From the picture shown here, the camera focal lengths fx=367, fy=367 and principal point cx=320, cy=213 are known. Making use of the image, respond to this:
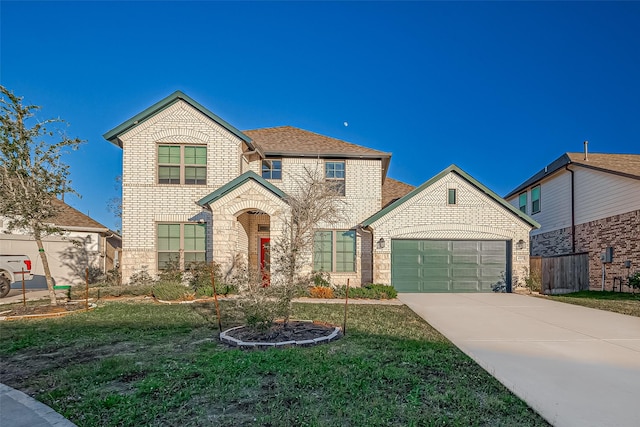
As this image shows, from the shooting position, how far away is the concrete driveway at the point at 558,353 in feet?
13.5

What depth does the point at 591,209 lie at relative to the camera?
1728 cm

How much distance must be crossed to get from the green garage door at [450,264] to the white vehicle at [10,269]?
49.2 feet

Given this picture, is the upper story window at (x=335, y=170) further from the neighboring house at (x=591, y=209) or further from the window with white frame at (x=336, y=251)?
the neighboring house at (x=591, y=209)

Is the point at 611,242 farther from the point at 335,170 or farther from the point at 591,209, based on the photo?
the point at 335,170

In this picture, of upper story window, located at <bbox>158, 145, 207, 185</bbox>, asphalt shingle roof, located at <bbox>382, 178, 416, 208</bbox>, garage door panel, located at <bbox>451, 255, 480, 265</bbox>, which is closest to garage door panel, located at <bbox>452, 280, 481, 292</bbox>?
garage door panel, located at <bbox>451, 255, 480, 265</bbox>

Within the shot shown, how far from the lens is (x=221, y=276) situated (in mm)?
13711

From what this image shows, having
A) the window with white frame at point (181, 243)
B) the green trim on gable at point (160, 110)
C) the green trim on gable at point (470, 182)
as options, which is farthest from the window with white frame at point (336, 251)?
the green trim on gable at point (160, 110)

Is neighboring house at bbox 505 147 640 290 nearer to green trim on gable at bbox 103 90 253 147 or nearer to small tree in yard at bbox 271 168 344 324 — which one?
small tree in yard at bbox 271 168 344 324

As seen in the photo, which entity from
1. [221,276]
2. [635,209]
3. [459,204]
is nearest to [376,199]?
[459,204]

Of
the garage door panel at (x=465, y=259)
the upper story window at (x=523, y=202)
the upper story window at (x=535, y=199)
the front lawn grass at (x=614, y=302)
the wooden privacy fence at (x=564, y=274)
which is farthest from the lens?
the upper story window at (x=523, y=202)

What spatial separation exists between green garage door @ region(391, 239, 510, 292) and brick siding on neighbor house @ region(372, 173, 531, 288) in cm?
36

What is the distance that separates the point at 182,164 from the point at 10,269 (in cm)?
770

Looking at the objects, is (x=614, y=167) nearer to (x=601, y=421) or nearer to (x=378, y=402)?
(x=601, y=421)

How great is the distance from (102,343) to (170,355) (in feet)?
5.85
